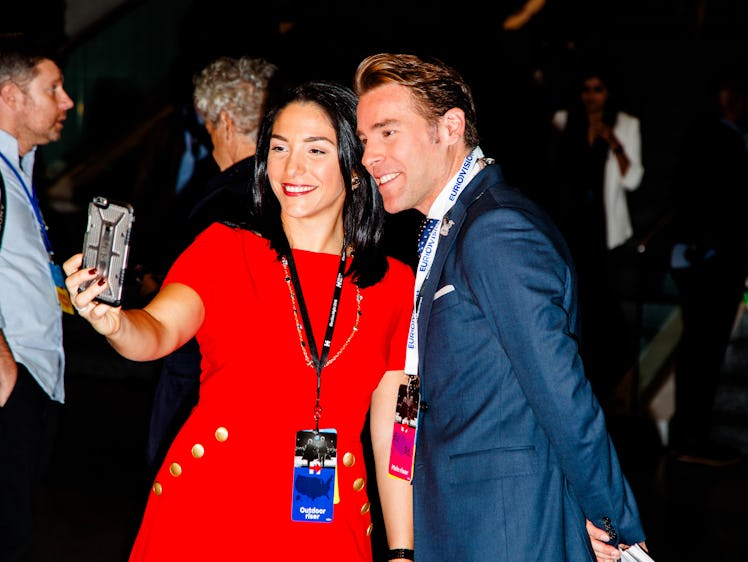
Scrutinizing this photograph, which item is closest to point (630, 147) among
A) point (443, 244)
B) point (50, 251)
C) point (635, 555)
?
point (50, 251)

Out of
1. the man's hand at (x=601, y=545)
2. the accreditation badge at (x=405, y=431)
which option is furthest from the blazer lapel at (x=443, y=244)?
the man's hand at (x=601, y=545)

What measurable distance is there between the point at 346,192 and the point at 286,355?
0.51 meters

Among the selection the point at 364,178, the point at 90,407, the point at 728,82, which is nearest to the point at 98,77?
the point at 90,407

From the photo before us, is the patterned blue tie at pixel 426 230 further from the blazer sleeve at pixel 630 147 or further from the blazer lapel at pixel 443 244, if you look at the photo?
the blazer sleeve at pixel 630 147

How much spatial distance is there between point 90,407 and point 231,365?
4799mm

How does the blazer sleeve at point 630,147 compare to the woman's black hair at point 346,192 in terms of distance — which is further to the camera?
the blazer sleeve at point 630,147

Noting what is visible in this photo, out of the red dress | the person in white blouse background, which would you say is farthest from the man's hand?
the person in white blouse background

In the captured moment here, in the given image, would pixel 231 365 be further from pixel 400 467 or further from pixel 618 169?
pixel 618 169

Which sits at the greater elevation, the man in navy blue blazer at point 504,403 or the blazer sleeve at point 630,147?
the blazer sleeve at point 630,147

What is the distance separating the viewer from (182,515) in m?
2.31

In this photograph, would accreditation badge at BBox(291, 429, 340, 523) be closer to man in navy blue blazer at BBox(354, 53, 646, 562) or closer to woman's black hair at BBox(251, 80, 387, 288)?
man in navy blue blazer at BBox(354, 53, 646, 562)

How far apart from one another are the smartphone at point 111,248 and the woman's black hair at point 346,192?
62cm

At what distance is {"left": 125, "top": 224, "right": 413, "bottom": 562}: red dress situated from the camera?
2312 millimetres

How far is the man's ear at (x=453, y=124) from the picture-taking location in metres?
2.46
